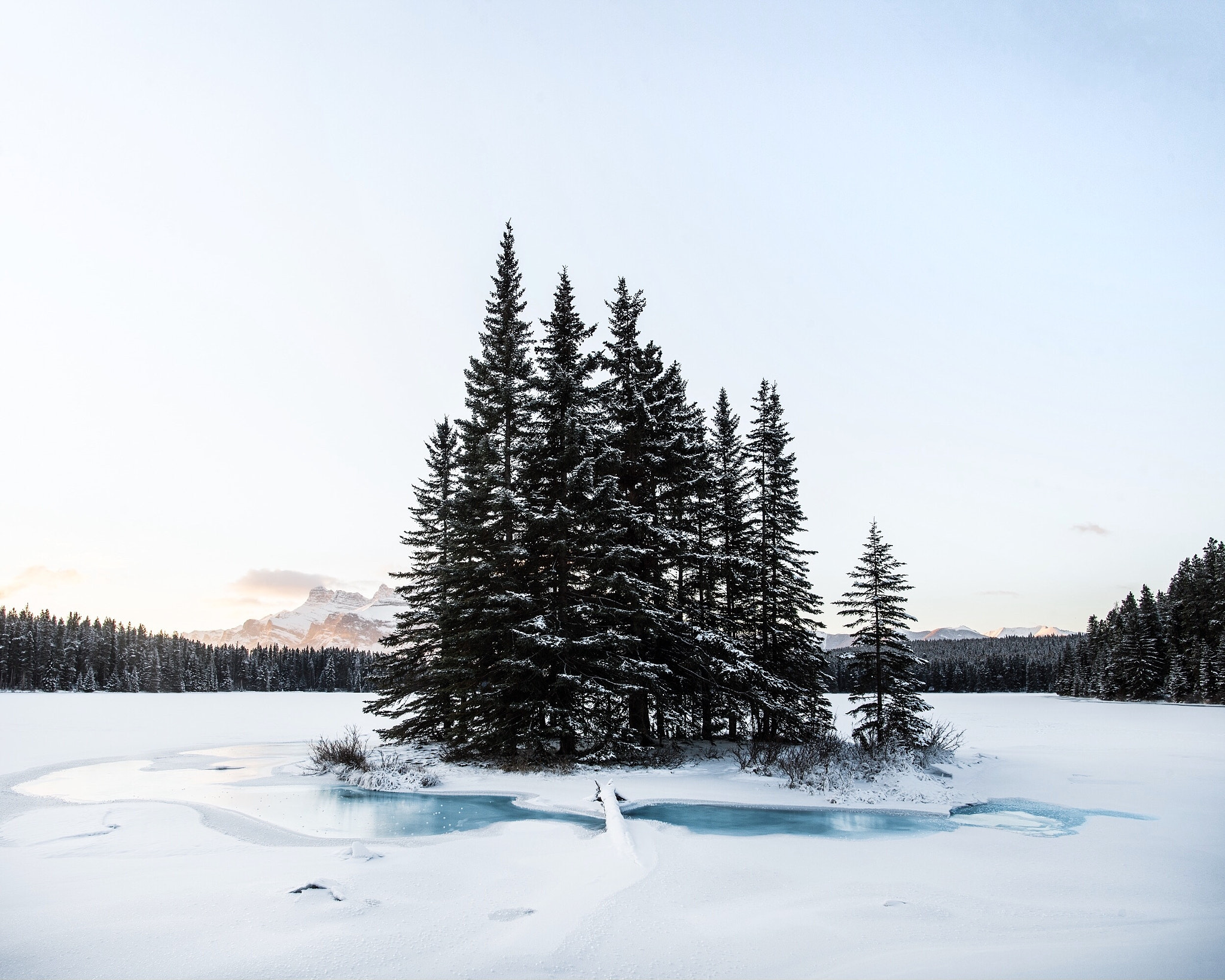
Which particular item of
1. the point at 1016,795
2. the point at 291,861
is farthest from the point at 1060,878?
the point at 291,861

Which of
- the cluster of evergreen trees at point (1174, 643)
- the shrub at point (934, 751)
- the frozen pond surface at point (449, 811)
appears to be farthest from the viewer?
the cluster of evergreen trees at point (1174, 643)

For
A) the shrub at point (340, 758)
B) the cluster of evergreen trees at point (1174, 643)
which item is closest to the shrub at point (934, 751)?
the shrub at point (340, 758)

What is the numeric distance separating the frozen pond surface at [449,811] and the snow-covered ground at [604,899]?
64 cm

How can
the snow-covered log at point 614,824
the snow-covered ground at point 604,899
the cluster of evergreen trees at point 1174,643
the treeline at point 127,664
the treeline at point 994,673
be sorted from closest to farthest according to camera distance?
the snow-covered ground at point 604,899, the snow-covered log at point 614,824, the cluster of evergreen trees at point 1174,643, the treeline at point 127,664, the treeline at point 994,673

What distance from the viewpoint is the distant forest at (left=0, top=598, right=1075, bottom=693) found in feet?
375

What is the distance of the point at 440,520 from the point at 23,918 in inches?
805

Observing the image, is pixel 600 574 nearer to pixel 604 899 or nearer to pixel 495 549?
pixel 495 549

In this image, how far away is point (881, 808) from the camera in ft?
54.6

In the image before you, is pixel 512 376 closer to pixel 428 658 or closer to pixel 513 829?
pixel 428 658

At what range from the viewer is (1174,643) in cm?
7800

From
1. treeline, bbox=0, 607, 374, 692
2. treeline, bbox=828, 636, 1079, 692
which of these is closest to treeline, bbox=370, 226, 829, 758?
treeline, bbox=0, 607, 374, 692

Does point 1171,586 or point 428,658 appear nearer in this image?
point 428,658

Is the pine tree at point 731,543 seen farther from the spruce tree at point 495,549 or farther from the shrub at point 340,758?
the shrub at point 340,758

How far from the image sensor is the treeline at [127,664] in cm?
11406
